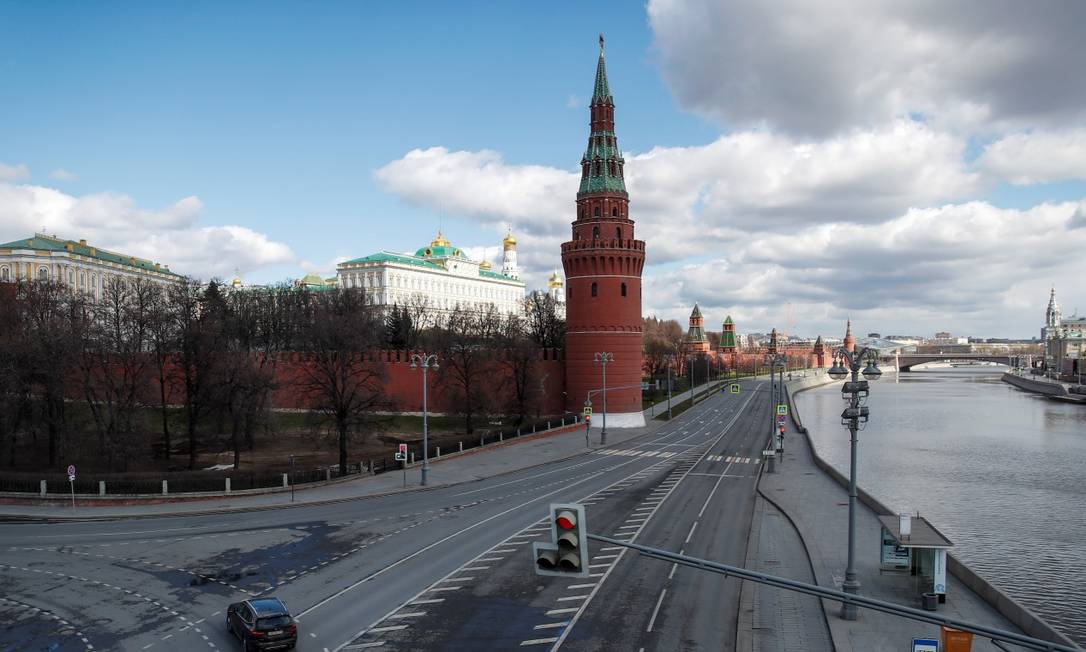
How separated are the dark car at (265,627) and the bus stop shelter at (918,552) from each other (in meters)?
15.4

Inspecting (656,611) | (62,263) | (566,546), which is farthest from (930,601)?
(62,263)

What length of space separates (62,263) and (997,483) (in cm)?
12100

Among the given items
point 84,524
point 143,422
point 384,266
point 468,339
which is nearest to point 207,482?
point 84,524

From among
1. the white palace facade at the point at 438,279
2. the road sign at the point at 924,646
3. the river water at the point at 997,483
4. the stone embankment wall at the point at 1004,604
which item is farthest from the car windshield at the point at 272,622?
the white palace facade at the point at 438,279

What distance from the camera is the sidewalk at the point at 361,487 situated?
31094 millimetres

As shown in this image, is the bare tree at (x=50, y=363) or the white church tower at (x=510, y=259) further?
the white church tower at (x=510, y=259)

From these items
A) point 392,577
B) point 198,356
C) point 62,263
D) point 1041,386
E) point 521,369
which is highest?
point 62,263

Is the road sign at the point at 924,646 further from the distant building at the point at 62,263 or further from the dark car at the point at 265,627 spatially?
the distant building at the point at 62,263

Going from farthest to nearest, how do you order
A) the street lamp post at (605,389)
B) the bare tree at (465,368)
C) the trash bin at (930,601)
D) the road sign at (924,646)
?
the bare tree at (465,368) < the street lamp post at (605,389) < the trash bin at (930,601) < the road sign at (924,646)

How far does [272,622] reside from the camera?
16547 mm

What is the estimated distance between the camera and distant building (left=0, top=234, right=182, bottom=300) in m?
108

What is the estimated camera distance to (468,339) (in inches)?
2571

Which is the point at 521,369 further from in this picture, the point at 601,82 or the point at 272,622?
the point at 272,622

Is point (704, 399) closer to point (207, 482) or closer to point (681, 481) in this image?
point (681, 481)
